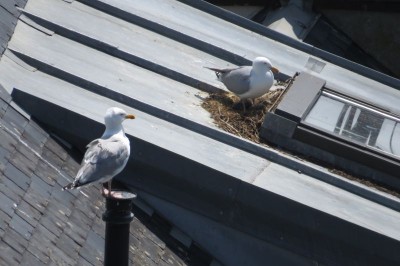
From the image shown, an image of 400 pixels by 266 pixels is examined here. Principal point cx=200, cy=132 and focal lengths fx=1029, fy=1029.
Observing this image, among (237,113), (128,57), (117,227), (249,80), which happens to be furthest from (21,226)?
(128,57)

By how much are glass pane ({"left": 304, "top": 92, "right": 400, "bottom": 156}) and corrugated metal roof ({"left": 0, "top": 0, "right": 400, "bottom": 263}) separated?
0.57m

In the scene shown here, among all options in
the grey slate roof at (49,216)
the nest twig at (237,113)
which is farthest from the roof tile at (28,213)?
the nest twig at (237,113)

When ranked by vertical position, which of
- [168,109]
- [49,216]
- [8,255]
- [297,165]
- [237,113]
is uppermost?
[237,113]

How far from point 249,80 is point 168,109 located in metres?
0.86

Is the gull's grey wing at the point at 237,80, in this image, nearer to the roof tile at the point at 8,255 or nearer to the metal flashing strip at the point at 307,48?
the metal flashing strip at the point at 307,48

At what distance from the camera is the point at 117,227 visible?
529 cm

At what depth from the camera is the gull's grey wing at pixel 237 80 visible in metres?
9.08

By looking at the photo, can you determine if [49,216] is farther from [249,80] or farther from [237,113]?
[249,80]

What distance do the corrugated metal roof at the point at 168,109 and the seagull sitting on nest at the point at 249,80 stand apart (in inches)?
12.2

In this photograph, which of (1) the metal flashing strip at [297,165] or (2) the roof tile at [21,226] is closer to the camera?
(2) the roof tile at [21,226]

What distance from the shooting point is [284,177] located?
777cm

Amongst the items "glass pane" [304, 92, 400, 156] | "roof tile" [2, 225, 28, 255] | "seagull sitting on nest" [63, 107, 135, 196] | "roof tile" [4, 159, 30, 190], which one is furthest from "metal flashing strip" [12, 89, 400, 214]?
"roof tile" [2, 225, 28, 255]

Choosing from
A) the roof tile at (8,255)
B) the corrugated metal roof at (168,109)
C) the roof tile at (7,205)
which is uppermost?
the corrugated metal roof at (168,109)

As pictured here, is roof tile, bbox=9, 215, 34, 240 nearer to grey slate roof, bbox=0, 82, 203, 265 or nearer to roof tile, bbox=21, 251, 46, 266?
grey slate roof, bbox=0, 82, 203, 265
